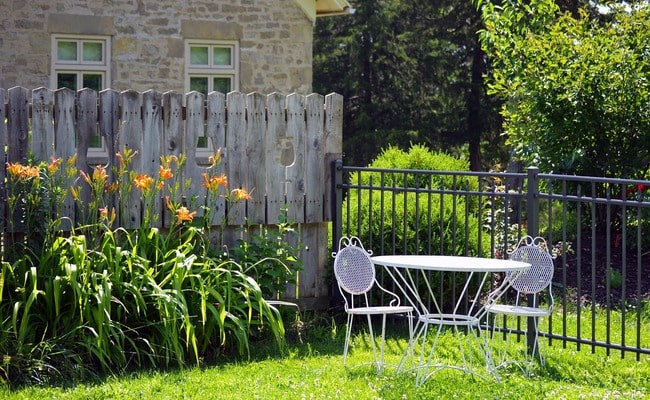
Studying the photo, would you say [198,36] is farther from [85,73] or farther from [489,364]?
[489,364]

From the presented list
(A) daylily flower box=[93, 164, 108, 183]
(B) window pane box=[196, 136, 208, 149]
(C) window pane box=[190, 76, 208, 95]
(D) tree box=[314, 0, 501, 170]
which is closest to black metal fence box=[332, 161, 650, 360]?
(A) daylily flower box=[93, 164, 108, 183]

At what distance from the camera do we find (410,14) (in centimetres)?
2694

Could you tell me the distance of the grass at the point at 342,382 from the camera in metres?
5.84

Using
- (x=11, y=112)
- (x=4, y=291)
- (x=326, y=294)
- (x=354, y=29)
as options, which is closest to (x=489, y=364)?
(x=326, y=294)

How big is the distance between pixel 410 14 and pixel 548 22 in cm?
1543

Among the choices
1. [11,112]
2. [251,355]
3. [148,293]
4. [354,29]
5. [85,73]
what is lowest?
[251,355]

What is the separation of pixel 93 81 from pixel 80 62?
13.0 inches

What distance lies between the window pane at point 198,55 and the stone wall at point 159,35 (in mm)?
244

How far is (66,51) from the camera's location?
13.5 m

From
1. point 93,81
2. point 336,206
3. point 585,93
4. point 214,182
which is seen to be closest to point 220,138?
point 214,182

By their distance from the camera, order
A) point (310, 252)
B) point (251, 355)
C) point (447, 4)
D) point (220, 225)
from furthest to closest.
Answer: point (447, 4) < point (310, 252) < point (220, 225) < point (251, 355)

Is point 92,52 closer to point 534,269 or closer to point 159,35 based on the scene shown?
point 159,35

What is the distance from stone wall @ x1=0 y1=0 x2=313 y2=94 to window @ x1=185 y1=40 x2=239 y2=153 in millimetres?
139

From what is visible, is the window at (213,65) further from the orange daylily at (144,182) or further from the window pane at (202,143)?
the orange daylily at (144,182)
